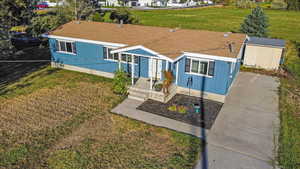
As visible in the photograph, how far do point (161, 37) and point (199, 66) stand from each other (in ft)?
13.4

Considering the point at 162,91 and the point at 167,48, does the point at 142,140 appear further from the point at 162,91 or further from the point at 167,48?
the point at 167,48

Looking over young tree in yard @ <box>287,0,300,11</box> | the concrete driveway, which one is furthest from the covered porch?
young tree in yard @ <box>287,0,300,11</box>

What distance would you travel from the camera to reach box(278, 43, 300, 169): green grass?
A: 8.80 metres

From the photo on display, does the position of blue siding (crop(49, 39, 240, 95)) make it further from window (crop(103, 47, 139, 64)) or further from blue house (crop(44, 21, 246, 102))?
window (crop(103, 47, 139, 64))

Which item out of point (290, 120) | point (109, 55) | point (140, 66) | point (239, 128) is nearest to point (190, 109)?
point (239, 128)

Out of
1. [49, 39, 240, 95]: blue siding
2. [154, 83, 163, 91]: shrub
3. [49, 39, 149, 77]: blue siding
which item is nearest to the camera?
[49, 39, 240, 95]: blue siding

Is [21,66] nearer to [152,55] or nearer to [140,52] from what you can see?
[140,52]

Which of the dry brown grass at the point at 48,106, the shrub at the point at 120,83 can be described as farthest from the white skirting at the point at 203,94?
the dry brown grass at the point at 48,106

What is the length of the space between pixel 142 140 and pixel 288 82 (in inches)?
545

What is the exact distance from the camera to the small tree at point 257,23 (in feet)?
85.4

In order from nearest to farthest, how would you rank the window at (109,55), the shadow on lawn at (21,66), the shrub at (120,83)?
the shrub at (120,83) → the window at (109,55) → the shadow on lawn at (21,66)

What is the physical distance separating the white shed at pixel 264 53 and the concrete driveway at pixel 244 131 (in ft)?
15.3

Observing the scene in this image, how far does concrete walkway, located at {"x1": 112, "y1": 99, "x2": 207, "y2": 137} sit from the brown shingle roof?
11.6 ft

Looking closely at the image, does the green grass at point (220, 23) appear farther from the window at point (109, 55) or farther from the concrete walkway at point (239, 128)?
the window at point (109, 55)
